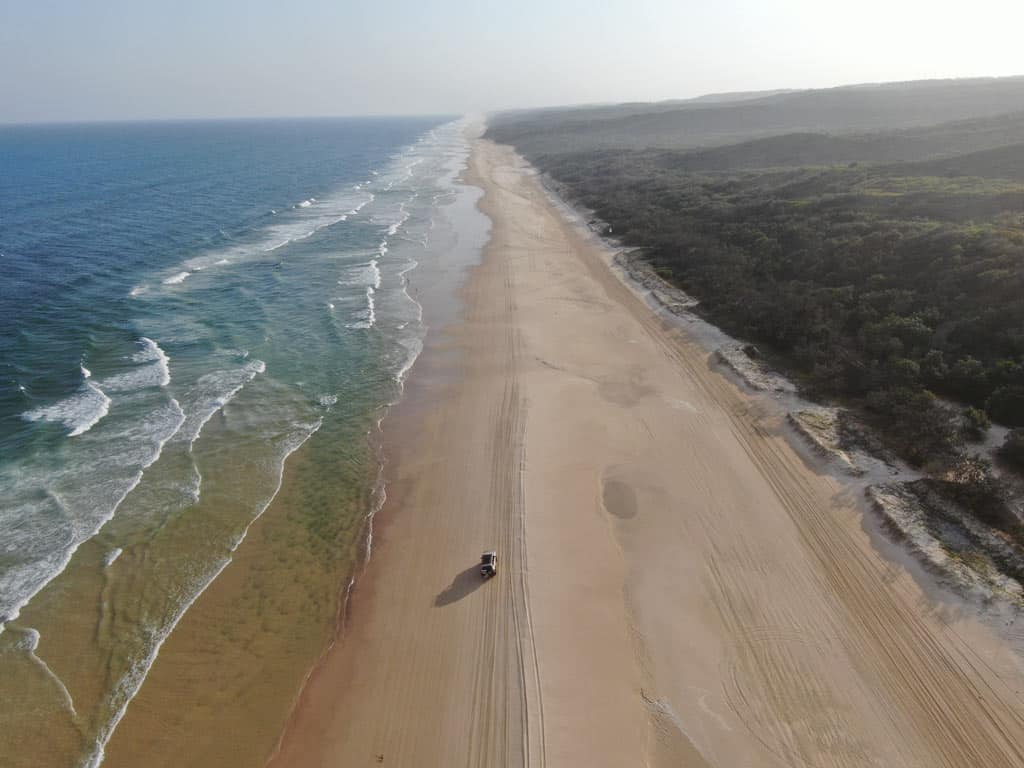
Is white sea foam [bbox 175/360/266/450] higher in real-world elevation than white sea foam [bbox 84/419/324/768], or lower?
higher

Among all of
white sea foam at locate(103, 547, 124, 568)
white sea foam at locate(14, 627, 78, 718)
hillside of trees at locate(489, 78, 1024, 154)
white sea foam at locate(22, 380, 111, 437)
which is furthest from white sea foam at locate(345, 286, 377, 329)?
hillside of trees at locate(489, 78, 1024, 154)

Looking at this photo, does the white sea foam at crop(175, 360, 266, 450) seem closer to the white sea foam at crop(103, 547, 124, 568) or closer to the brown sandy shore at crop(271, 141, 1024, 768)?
the white sea foam at crop(103, 547, 124, 568)

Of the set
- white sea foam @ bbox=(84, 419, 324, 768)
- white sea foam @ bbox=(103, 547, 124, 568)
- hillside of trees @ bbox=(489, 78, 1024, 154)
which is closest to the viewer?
white sea foam @ bbox=(84, 419, 324, 768)

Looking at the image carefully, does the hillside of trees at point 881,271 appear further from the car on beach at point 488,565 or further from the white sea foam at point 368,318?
the white sea foam at point 368,318

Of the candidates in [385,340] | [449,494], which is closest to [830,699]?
[449,494]

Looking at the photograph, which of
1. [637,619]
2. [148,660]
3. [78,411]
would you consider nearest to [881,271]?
[637,619]

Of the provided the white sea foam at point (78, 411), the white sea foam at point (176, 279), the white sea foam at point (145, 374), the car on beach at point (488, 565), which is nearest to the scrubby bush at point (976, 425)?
the car on beach at point (488, 565)
